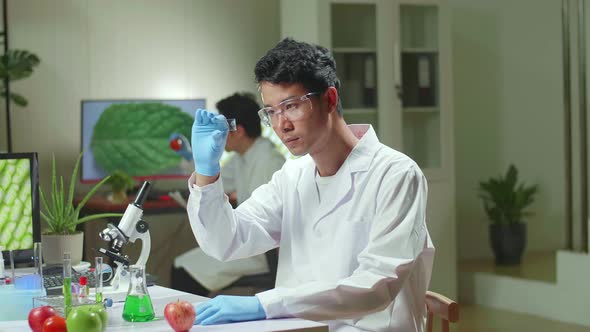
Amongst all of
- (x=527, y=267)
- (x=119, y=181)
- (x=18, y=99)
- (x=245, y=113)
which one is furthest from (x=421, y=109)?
(x=18, y=99)

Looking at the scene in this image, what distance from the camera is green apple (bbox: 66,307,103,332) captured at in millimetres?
1903

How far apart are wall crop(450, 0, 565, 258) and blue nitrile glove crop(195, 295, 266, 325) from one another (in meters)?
5.66

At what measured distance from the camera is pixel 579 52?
5.77 meters

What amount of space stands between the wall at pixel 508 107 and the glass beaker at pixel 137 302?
18.7 ft

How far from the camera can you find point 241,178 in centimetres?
500

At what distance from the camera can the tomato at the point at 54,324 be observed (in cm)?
196

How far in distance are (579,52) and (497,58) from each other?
1.86 metres

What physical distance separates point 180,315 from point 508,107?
20.0ft

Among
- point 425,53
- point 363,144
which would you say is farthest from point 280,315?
point 425,53

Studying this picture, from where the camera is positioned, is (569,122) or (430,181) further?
(430,181)

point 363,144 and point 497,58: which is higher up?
point 497,58

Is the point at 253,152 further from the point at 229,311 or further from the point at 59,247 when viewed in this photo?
the point at 229,311

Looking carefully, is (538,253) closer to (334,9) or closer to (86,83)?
(334,9)

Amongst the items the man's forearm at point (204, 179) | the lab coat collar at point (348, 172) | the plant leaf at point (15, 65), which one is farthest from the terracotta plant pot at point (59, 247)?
the plant leaf at point (15, 65)
